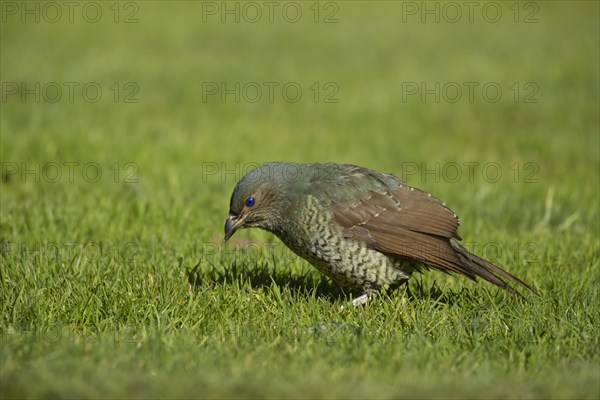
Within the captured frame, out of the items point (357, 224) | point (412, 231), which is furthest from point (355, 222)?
point (412, 231)

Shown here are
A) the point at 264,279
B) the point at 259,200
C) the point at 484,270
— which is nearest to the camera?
the point at 484,270

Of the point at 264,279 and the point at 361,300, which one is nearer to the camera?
the point at 361,300

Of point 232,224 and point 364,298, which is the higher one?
point 232,224

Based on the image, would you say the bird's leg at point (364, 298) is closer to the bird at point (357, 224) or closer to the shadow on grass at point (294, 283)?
the bird at point (357, 224)

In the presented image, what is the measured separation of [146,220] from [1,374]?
10.9 ft

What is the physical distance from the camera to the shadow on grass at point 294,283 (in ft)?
17.1

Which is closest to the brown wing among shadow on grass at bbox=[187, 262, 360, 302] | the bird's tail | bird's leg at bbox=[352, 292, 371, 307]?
the bird's tail

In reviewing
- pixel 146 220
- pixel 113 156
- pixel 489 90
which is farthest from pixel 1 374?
pixel 489 90

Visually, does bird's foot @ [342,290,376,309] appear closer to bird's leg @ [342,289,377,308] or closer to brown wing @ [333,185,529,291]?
bird's leg @ [342,289,377,308]

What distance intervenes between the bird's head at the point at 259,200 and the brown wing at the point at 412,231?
403 millimetres

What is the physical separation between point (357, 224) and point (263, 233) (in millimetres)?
1948

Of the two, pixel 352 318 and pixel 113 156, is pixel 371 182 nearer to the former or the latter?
pixel 352 318

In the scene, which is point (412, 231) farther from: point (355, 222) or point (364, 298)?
point (364, 298)

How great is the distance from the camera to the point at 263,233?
6934 mm
